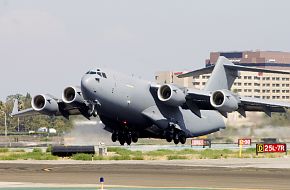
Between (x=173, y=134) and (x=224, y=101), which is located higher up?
(x=224, y=101)

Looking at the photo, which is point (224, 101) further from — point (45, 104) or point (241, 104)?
point (45, 104)

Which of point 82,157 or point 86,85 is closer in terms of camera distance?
point 86,85

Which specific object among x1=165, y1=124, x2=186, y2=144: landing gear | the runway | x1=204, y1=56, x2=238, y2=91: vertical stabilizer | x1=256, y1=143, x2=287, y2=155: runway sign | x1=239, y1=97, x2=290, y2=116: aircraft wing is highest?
x1=204, y1=56, x2=238, y2=91: vertical stabilizer

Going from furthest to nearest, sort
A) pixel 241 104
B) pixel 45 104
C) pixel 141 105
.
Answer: pixel 45 104 < pixel 241 104 < pixel 141 105

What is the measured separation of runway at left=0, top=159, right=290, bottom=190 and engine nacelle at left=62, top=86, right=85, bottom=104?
8362 millimetres

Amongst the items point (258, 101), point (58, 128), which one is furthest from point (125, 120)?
point (58, 128)

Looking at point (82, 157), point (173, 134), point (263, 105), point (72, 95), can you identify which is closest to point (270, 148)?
point (263, 105)

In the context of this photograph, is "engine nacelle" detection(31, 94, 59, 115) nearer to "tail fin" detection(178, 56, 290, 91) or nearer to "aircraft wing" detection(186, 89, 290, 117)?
"aircraft wing" detection(186, 89, 290, 117)

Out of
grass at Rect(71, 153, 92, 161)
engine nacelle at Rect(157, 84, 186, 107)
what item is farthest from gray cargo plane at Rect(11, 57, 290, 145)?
grass at Rect(71, 153, 92, 161)

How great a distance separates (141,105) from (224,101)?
259 inches

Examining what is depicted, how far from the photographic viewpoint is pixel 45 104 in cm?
6325

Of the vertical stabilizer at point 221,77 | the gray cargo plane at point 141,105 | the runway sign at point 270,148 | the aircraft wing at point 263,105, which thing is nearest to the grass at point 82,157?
the gray cargo plane at point 141,105

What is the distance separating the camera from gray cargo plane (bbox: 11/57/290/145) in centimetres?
5731

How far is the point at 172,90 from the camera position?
197 ft
